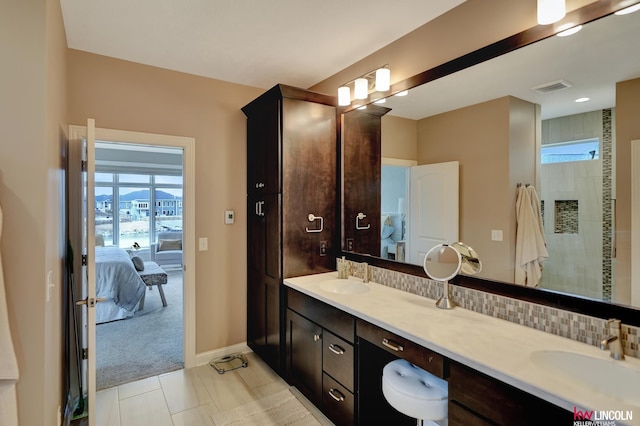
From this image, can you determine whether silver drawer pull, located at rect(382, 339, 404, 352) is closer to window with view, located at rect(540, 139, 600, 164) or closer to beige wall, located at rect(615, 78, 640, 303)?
beige wall, located at rect(615, 78, 640, 303)

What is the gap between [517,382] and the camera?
1.13 meters

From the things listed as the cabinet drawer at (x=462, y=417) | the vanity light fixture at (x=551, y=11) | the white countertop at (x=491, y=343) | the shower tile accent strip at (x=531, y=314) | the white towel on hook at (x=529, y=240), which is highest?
the vanity light fixture at (x=551, y=11)

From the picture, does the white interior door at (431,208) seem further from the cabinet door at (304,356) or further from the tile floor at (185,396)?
the tile floor at (185,396)

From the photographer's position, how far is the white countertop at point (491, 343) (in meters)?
1.05

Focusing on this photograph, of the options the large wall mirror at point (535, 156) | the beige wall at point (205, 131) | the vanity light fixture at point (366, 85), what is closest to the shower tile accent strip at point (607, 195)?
the large wall mirror at point (535, 156)

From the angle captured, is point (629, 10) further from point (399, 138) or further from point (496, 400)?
point (496, 400)

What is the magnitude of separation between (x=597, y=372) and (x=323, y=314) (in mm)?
1411

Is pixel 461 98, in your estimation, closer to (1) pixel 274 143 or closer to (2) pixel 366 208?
(2) pixel 366 208

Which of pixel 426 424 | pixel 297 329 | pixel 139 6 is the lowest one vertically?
pixel 426 424

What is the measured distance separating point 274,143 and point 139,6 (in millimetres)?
1251

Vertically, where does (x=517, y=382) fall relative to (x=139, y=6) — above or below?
below

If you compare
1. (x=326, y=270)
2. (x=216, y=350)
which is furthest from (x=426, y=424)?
(x=216, y=350)

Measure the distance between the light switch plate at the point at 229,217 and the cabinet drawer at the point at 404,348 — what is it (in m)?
1.81

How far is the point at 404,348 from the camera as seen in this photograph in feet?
5.24
